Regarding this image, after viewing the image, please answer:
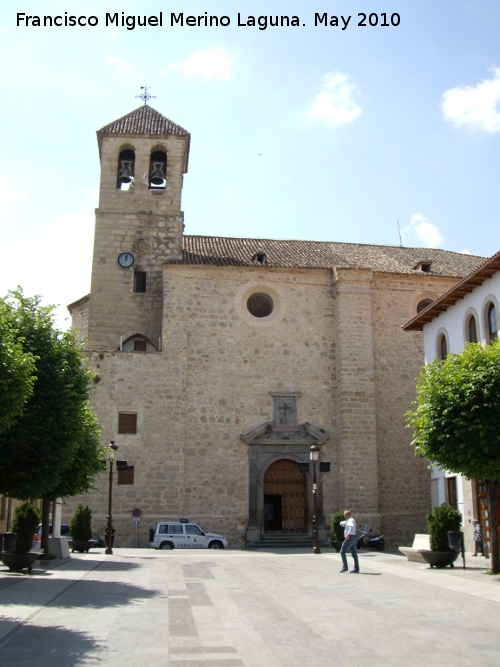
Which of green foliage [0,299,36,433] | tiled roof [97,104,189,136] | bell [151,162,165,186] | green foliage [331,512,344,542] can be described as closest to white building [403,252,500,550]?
green foliage [331,512,344,542]

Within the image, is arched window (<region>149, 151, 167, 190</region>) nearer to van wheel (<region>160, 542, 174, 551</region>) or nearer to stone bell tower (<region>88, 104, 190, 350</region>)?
stone bell tower (<region>88, 104, 190, 350</region>)

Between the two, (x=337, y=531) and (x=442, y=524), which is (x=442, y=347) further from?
(x=442, y=524)

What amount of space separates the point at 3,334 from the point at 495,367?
32.8 ft

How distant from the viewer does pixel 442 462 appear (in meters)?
15.5

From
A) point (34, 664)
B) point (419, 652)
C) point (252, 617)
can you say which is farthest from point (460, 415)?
point (34, 664)

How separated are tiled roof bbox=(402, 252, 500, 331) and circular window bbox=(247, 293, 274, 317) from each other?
6.67m

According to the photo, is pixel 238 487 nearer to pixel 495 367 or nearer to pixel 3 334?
pixel 495 367

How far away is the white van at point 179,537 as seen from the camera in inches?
985

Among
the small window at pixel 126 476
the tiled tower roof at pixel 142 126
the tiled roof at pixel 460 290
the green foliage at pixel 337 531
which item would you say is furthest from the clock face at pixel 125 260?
the green foliage at pixel 337 531

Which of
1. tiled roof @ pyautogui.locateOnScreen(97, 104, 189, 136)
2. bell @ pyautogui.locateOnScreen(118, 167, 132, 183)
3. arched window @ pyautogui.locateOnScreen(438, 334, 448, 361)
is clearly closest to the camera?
arched window @ pyautogui.locateOnScreen(438, 334, 448, 361)

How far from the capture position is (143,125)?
3197 centimetres

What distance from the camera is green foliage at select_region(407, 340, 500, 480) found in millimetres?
14594

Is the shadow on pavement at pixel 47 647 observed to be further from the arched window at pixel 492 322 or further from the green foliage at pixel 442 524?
the arched window at pixel 492 322

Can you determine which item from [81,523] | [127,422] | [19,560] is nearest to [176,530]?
[81,523]
